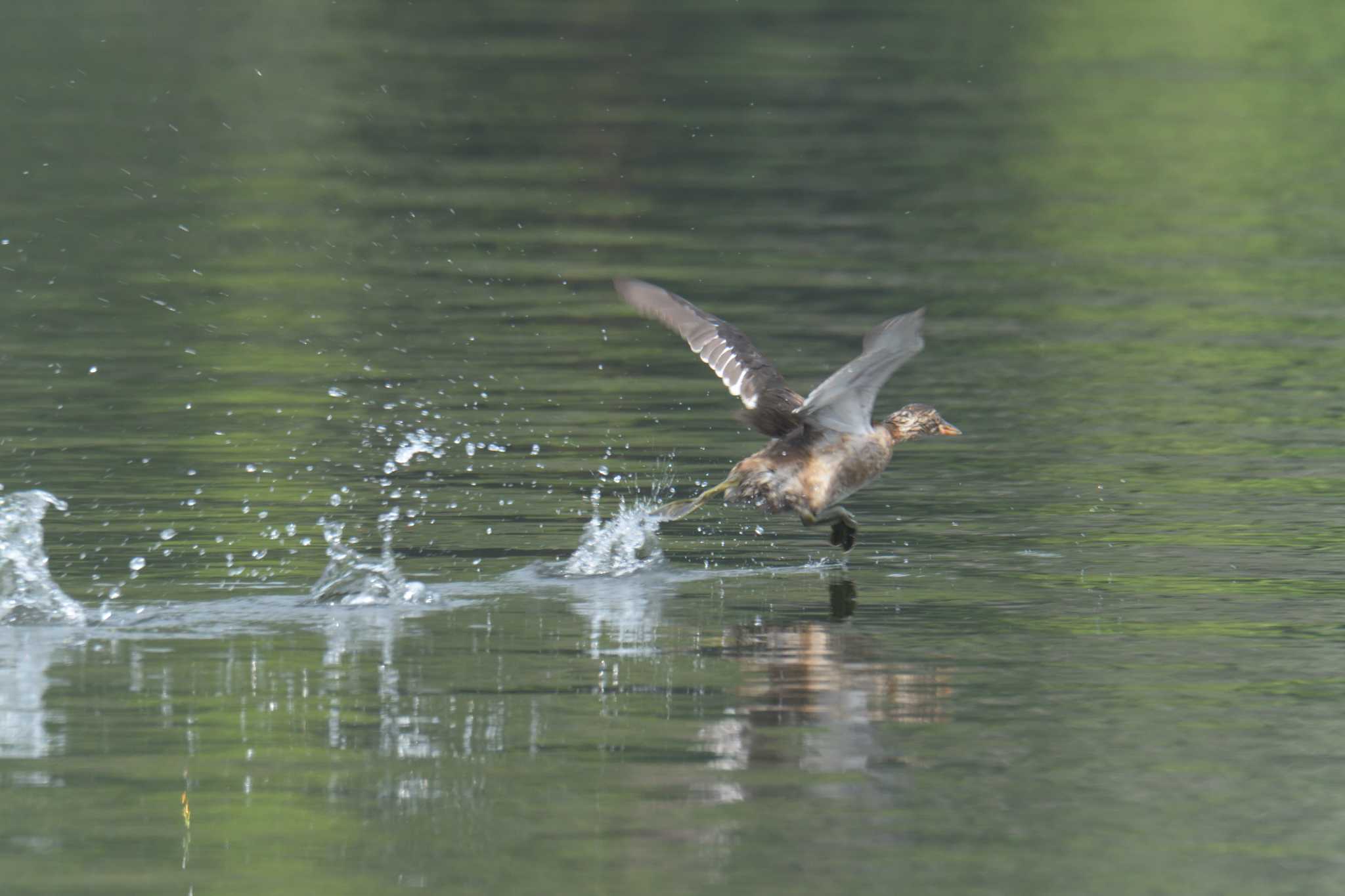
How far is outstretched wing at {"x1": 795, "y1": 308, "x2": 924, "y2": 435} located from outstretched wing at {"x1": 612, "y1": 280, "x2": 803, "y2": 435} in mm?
152

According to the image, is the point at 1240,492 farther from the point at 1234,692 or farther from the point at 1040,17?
the point at 1040,17

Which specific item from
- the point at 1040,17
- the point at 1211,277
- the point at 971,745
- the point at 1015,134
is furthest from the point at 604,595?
the point at 1040,17

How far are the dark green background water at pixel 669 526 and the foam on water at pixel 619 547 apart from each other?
0.49ft

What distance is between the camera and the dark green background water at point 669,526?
8.20 metres

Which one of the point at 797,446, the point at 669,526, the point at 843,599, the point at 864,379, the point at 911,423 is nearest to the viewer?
the point at 864,379

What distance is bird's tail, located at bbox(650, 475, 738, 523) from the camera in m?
12.2

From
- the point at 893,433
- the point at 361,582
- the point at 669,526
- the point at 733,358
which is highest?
the point at 733,358

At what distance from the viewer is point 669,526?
1347cm

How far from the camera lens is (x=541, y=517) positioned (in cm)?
1327

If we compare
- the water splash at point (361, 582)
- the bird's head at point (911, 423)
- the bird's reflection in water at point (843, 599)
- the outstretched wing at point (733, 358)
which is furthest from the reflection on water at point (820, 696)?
the bird's head at point (911, 423)

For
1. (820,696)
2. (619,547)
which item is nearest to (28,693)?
(820,696)

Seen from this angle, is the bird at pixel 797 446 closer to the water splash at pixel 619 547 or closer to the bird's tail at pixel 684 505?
the bird's tail at pixel 684 505

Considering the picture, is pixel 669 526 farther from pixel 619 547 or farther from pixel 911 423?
pixel 911 423

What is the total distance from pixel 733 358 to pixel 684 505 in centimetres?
77
